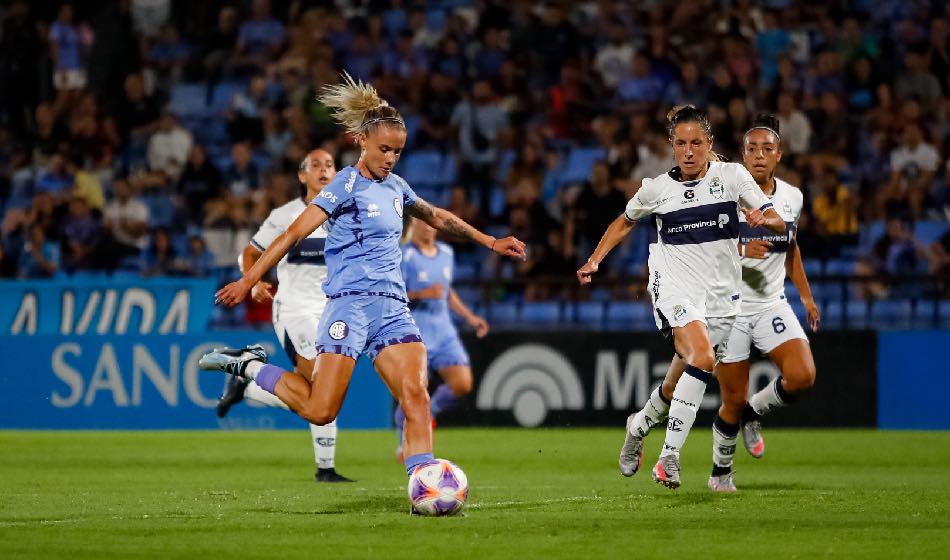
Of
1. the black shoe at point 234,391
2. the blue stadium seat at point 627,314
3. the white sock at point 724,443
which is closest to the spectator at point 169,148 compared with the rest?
the blue stadium seat at point 627,314

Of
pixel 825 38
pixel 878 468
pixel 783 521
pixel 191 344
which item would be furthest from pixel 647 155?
pixel 783 521

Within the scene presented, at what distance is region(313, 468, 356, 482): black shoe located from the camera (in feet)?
36.2

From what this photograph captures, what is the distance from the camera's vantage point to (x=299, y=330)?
37.3 ft

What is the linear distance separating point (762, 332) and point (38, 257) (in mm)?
11712

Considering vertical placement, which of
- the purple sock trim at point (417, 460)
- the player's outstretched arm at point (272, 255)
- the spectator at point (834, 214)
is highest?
the spectator at point (834, 214)

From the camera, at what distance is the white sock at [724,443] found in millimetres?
9922

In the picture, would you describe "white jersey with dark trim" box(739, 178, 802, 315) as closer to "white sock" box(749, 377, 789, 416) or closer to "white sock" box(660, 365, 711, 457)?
"white sock" box(749, 377, 789, 416)

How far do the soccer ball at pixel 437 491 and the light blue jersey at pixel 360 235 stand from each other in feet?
3.71

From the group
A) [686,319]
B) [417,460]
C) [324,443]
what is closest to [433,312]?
[324,443]

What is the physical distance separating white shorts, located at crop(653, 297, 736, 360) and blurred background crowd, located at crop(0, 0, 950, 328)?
7.01 metres

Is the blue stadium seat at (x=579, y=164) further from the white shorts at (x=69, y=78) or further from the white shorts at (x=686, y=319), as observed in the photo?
the white shorts at (x=686, y=319)

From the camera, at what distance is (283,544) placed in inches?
279

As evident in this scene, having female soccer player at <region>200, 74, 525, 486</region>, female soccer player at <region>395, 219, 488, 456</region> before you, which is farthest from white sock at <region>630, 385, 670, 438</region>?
female soccer player at <region>395, 219, 488, 456</region>

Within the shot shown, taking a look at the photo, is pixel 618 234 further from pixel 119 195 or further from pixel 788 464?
pixel 119 195
